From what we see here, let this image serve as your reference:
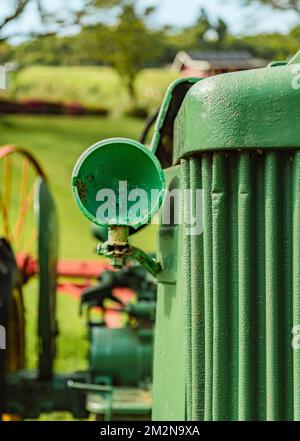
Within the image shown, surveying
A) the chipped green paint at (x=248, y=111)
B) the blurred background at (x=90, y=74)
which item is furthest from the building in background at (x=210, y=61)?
the chipped green paint at (x=248, y=111)

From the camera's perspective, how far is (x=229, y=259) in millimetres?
1647

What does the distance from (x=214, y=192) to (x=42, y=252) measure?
7.29ft

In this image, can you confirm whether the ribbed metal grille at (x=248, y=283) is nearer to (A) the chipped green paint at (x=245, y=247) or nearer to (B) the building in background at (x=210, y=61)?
(A) the chipped green paint at (x=245, y=247)

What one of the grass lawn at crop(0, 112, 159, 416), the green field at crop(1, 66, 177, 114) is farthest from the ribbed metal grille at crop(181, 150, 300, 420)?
the green field at crop(1, 66, 177, 114)

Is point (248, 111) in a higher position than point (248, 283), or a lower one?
higher

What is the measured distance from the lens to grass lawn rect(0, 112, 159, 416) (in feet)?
22.3

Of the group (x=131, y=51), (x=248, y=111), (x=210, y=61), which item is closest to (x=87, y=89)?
(x=131, y=51)

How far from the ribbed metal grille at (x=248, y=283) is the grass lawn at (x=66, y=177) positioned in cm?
429

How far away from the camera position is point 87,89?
33688 mm

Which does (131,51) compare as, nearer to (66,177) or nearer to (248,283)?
(66,177)

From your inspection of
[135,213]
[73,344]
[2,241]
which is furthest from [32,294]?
[135,213]

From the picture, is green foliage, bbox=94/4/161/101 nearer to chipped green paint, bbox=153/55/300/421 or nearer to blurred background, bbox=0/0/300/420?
blurred background, bbox=0/0/300/420

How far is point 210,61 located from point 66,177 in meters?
5.11

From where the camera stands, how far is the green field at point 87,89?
31570mm
